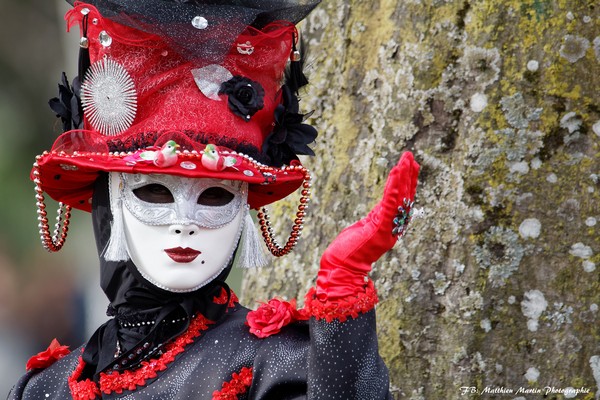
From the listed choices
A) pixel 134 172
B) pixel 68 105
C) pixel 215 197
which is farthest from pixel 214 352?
pixel 68 105

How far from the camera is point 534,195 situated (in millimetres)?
3301

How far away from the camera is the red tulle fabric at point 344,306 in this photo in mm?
2379

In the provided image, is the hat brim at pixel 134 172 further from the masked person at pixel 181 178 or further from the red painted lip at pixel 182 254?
the red painted lip at pixel 182 254

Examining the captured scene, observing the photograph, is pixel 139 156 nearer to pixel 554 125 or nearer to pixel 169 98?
pixel 169 98

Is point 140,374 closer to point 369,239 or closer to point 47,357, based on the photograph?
point 47,357

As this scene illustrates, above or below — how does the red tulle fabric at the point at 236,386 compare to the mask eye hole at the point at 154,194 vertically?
below

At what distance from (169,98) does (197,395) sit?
796 mm

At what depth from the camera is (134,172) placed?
262cm

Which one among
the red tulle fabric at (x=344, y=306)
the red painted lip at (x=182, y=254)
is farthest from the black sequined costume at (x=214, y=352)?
the red painted lip at (x=182, y=254)

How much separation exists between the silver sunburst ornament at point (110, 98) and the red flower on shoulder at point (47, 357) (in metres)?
Result: 0.71

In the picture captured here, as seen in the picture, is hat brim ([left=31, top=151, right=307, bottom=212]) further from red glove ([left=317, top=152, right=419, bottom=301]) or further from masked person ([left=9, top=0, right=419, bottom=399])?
red glove ([left=317, top=152, right=419, bottom=301])

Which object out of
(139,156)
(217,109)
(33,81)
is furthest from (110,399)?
(33,81)

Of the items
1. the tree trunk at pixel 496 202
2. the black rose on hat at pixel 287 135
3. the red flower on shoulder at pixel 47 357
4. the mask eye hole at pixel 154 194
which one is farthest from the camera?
the tree trunk at pixel 496 202

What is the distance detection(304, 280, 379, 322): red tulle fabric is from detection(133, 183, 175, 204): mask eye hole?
537mm
